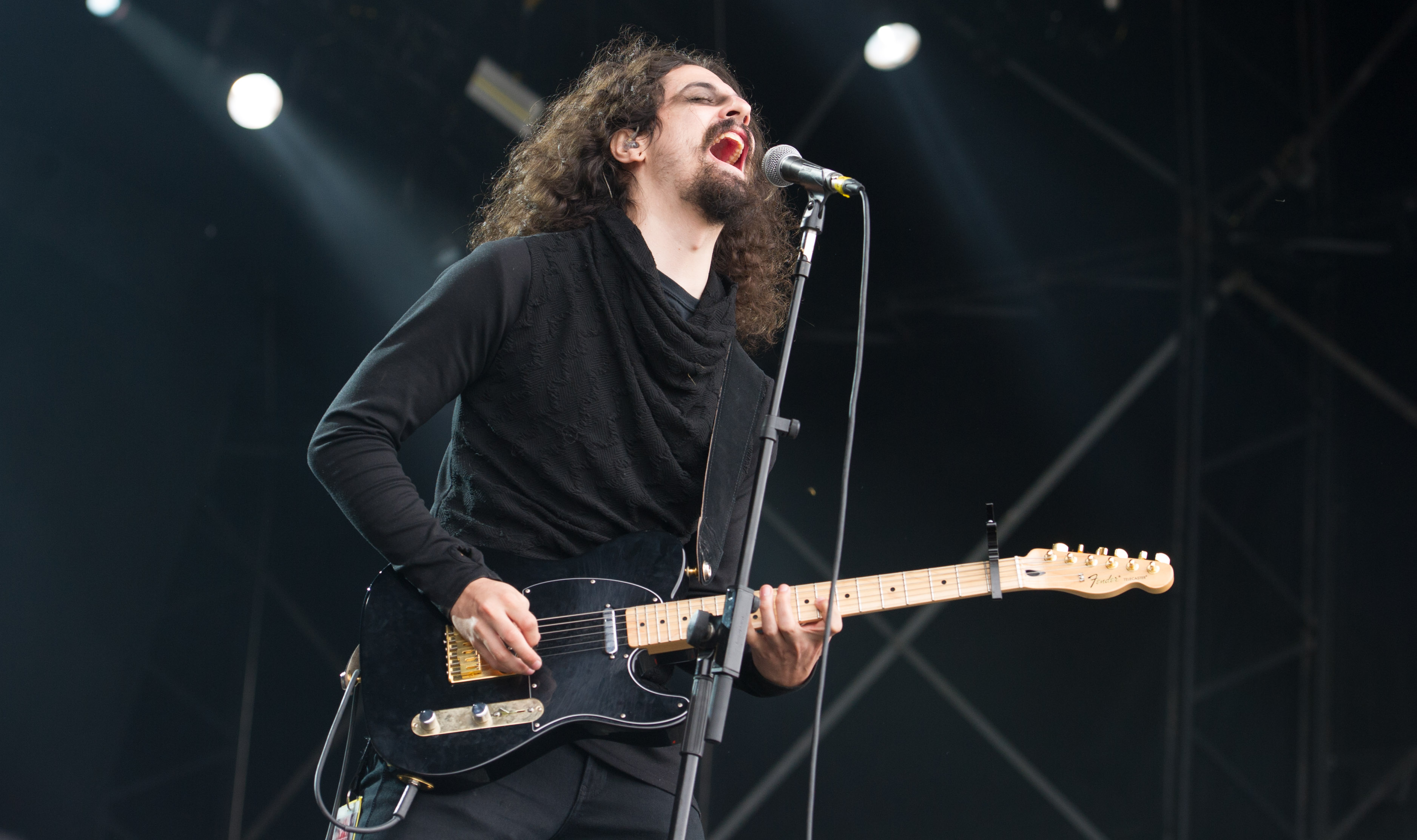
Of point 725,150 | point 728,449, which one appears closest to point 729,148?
point 725,150

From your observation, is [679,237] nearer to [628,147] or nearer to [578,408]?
[628,147]

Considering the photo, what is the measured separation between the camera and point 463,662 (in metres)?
1.89

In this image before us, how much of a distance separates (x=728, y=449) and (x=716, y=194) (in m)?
0.62

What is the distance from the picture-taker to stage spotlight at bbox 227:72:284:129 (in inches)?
168

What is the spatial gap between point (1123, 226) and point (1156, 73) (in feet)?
2.62

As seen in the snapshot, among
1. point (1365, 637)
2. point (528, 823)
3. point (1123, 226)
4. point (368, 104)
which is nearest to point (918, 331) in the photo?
point (1123, 226)

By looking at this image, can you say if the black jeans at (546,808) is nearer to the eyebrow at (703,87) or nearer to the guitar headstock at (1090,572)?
the guitar headstock at (1090,572)

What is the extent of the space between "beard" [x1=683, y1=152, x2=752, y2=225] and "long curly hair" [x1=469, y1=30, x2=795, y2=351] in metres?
0.10

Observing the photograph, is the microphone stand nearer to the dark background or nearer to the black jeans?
the black jeans

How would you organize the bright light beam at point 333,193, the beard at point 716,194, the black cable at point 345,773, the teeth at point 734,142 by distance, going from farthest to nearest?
the bright light beam at point 333,193 < the teeth at point 734,142 < the beard at point 716,194 < the black cable at point 345,773

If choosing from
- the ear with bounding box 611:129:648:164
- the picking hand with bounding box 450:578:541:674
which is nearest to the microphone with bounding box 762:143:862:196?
the ear with bounding box 611:129:648:164

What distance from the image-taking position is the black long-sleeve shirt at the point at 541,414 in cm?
191

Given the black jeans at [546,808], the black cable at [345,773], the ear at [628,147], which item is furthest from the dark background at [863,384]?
the black jeans at [546,808]

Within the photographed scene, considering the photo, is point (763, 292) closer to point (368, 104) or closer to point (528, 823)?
point (528, 823)
